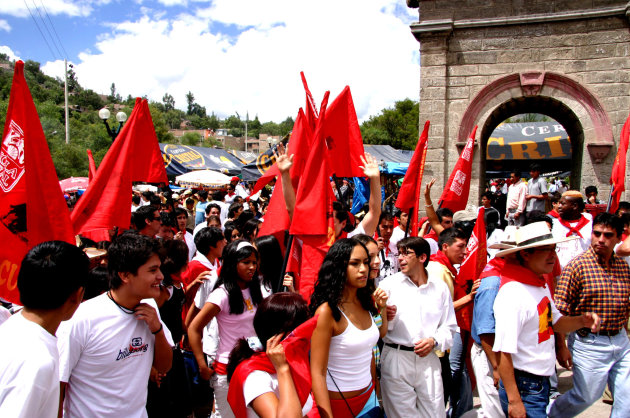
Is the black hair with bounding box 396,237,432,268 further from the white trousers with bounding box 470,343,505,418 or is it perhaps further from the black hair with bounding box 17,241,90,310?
the black hair with bounding box 17,241,90,310

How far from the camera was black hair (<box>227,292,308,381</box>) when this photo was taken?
2262 millimetres

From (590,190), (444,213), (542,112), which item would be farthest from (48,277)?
(542,112)

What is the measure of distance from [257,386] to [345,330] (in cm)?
77

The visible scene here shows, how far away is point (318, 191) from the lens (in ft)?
12.7

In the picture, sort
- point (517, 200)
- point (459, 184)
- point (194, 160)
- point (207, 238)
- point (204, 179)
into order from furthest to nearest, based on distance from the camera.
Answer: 1. point (194, 160)
2. point (204, 179)
3. point (517, 200)
4. point (459, 184)
5. point (207, 238)

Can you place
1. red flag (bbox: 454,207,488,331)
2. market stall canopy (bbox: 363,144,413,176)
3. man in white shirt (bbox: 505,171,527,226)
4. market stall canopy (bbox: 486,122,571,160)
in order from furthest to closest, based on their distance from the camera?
1. market stall canopy (bbox: 486,122,571,160)
2. market stall canopy (bbox: 363,144,413,176)
3. man in white shirt (bbox: 505,171,527,226)
4. red flag (bbox: 454,207,488,331)

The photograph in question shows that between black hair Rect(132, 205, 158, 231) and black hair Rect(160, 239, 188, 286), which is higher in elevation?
black hair Rect(132, 205, 158, 231)

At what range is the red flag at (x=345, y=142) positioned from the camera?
476 centimetres

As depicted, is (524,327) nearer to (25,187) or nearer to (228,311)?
(228,311)

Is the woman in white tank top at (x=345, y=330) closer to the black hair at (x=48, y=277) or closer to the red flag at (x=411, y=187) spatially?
the black hair at (x=48, y=277)

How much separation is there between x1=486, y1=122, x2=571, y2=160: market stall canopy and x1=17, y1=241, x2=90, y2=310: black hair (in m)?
25.2

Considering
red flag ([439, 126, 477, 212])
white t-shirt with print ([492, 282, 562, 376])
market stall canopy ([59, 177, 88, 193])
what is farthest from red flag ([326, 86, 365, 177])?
market stall canopy ([59, 177, 88, 193])

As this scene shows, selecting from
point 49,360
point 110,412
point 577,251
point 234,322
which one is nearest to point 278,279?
point 234,322

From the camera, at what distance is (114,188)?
14.5 feet
